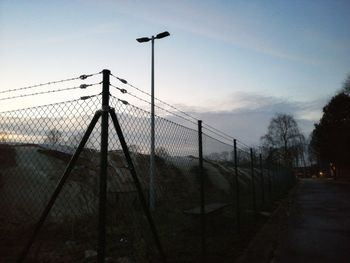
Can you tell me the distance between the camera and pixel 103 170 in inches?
136

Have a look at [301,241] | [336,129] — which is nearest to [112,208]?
[301,241]

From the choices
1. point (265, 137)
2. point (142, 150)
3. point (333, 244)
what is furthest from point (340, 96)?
point (142, 150)

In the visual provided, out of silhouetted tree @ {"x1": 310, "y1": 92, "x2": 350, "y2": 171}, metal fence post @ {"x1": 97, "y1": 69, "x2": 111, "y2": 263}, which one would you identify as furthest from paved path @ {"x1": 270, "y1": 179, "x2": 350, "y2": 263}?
silhouetted tree @ {"x1": 310, "y1": 92, "x2": 350, "y2": 171}

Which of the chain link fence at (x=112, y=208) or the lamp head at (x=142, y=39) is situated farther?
the lamp head at (x=142, y=39)

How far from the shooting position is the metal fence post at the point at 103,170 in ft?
11.0

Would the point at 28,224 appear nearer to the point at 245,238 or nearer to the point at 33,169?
the point at 33,169

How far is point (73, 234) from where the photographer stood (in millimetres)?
7742

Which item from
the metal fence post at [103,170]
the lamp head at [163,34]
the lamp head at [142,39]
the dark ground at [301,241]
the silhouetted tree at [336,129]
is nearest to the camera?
the metal fence post at [103,170]

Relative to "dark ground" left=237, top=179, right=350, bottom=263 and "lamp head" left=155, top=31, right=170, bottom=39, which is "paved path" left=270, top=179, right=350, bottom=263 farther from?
"lamp head" left=155, top=31, right=170, bottom=39

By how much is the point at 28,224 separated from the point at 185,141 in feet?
14.3

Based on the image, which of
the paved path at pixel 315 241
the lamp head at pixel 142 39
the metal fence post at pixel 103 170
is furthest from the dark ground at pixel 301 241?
the lamp head at pixel 142 39

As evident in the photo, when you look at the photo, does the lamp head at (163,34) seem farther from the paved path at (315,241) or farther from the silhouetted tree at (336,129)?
the silhouetted tree at (336,129)

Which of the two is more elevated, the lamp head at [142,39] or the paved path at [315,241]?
the lamp head at [142,39]

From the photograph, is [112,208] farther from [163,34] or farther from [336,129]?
[336,129]
